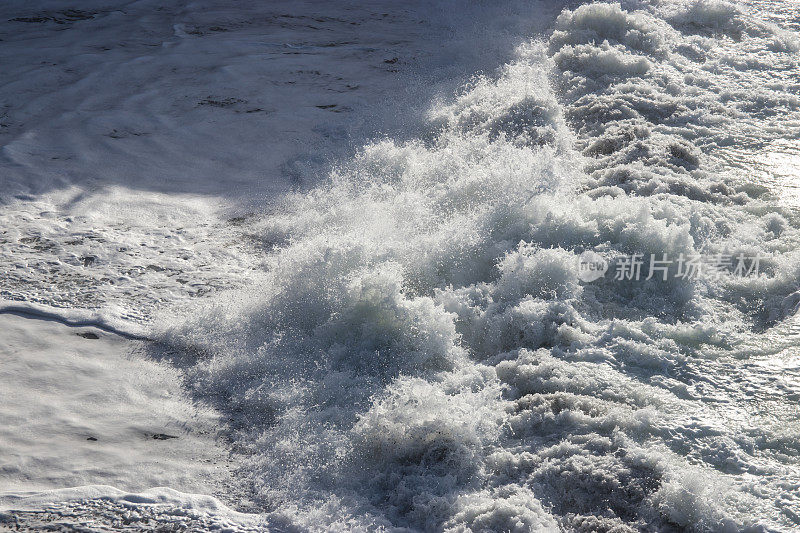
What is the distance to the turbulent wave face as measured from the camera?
2742mm

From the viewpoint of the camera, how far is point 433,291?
13.0 ft

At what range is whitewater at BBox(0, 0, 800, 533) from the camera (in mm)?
2781

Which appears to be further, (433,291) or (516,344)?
(433,291)

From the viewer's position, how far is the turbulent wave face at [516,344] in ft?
9.00

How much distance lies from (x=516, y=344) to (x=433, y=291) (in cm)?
62

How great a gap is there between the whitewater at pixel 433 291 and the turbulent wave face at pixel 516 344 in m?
0.02

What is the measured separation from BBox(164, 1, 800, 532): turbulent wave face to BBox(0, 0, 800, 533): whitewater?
0.05ft

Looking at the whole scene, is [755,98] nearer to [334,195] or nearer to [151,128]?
[334,195]

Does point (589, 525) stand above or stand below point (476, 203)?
below

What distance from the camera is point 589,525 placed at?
260 cm

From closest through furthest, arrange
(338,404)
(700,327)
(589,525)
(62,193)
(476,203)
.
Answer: (589,525) < (338,404) < (700,327) < (476,203) < (62,193)

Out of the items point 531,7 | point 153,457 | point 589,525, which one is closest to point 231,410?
point 153,457

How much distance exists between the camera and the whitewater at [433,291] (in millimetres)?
2781

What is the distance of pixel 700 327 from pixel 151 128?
4553 millimetres
